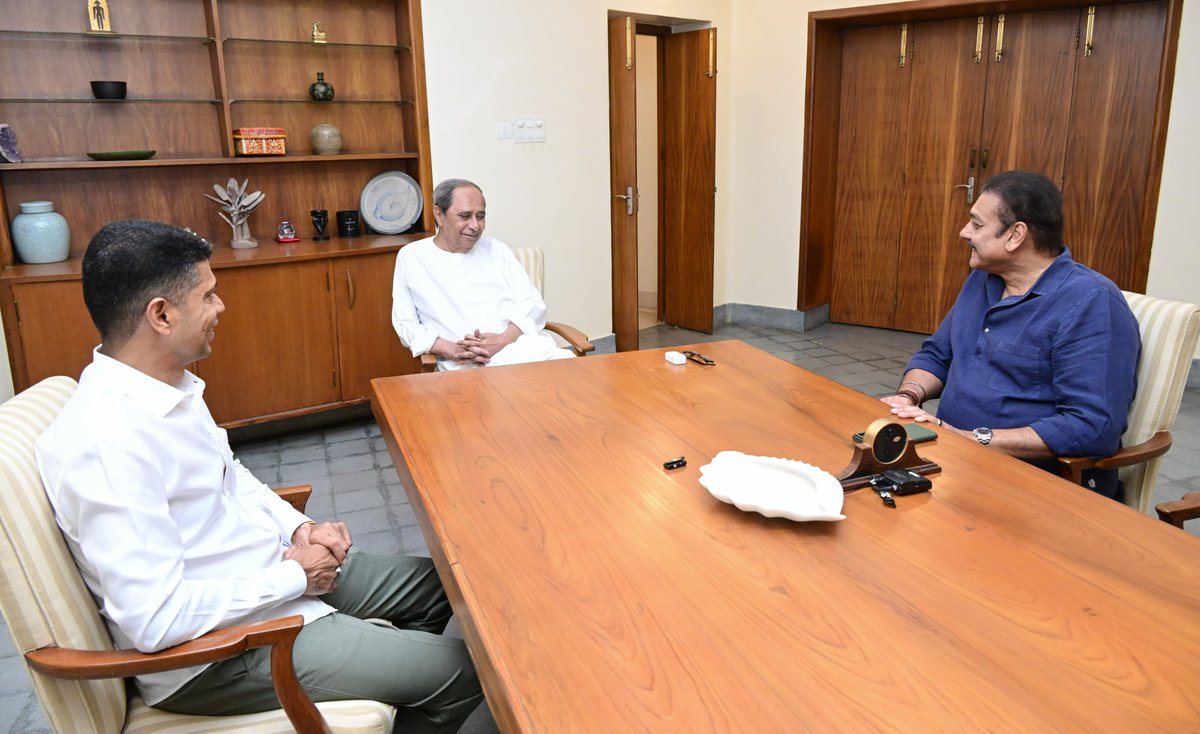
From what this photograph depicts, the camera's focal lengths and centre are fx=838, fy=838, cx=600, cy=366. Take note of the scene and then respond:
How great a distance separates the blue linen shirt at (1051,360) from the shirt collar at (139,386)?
1943mm

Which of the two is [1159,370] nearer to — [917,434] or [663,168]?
[917,434]

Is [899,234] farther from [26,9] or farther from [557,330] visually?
[26,9]

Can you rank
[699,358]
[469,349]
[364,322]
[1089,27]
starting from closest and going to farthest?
[699,358], [469,349], [364,322], [1089,27]

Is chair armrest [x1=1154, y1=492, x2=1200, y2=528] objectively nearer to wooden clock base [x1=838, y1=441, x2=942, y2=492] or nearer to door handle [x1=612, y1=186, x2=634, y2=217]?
wooden clock base [x1=838, y1=441, x2=942, y2=492]

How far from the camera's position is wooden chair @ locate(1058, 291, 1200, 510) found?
2.10 m

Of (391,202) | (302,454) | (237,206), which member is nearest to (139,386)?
(302,454)

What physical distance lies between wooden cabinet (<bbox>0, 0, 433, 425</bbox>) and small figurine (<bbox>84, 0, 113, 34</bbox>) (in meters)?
0.08

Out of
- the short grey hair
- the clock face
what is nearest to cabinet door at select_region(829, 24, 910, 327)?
the short grey hair

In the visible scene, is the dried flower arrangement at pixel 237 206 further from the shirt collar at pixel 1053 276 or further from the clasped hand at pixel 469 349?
the shirt collar at pixel 1053 276

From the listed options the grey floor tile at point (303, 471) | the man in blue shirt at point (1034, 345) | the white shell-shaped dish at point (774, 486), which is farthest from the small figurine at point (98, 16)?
the man in blue shirt at point (1034, 345)

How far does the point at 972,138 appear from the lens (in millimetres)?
5523

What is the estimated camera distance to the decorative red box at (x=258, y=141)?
393cm

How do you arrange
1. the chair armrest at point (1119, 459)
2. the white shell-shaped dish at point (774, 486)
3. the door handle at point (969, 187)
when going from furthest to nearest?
the door handle at point (969, 187) < the chair armrest at point (1119, 459) < the white shell-shaped dish at point (774, 486)

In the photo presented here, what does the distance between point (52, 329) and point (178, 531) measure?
2.48m
